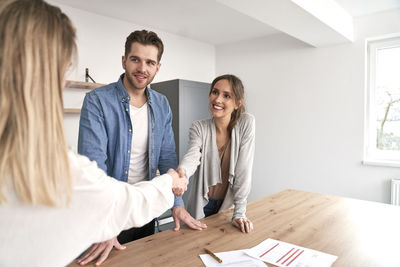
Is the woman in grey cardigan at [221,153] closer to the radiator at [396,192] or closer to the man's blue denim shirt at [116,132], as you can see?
the man's blue denim shirt at [116,132]

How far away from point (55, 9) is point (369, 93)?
13.2 feet

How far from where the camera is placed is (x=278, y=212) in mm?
1805

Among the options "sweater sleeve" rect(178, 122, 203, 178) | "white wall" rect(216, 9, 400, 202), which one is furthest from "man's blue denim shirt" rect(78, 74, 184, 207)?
"white wall" rect(216, 9, 400, 202)

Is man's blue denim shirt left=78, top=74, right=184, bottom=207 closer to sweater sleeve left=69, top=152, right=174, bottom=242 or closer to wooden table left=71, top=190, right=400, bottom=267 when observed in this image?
wooden table left=71, top=190, right=400, bottom=267

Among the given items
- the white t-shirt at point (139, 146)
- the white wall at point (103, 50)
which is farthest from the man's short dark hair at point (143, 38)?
the white wall at point (103, 50)

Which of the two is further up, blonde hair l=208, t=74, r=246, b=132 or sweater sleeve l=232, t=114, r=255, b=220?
blonde hair l=208, t=74, r=246, b=132

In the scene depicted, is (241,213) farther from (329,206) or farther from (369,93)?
(369,93)

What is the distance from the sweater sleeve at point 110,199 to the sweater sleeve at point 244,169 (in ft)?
2.72

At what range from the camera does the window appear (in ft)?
12.2

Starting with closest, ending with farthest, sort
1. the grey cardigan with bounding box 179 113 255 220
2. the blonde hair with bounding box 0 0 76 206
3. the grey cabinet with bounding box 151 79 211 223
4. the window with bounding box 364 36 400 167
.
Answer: the blonde hair with bounding box 0 0 76 206 < the grey cardigan with bounding box 179 113 255 220 < the window with bounding box 364 36 400 167 < the grey cabinet with bounding box 151 79 211 223

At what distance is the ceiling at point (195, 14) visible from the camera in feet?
11.0

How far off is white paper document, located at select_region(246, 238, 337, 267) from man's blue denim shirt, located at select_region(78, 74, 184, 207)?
21.8 inches

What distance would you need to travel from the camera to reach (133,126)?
1717mm

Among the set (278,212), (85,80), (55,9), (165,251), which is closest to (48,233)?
(55,9)
